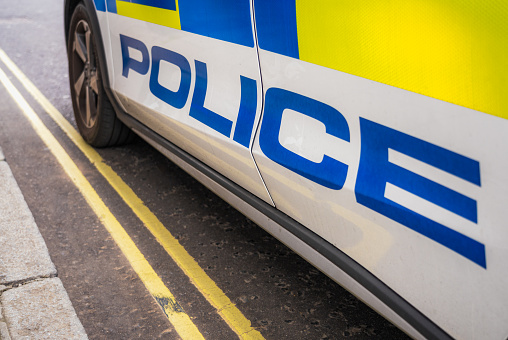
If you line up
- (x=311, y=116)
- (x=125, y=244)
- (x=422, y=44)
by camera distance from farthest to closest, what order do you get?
(x=125, y=244)
(x=311, y=116)
(x=422, y=44)

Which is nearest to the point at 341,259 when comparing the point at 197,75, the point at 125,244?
the point at 197,75

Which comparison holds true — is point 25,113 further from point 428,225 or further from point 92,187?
point 428,225

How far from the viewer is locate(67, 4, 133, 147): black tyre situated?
3.62m

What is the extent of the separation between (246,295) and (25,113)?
3445mm

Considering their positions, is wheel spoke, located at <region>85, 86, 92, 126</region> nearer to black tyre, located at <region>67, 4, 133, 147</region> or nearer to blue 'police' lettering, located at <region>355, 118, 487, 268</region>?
black tyre, located at <region>67, 4, 133, 147</region>

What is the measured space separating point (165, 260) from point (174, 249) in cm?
11

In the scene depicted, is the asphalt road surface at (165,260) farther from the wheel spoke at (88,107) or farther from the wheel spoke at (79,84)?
the wheel spoke at (79,84)

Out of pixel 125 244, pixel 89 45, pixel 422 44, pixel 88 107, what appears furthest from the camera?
pixel 88 107

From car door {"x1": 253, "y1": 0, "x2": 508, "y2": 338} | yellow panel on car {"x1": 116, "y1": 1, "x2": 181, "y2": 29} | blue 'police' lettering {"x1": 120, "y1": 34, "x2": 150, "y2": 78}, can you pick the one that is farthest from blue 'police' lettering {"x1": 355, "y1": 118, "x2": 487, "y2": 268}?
blue 'police' lettering {"x1": 120, "y1": 34, "x2": 150, "y2": 78}

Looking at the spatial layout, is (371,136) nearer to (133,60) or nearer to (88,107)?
(133,60)

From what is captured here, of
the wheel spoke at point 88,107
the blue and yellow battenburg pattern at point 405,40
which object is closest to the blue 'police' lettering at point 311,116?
the blue and yellow battenburg pattern at point 405,40

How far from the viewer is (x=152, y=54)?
9.02ft

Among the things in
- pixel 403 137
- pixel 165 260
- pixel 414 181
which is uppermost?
pixel 403 137

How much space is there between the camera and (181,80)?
2.50 meters
